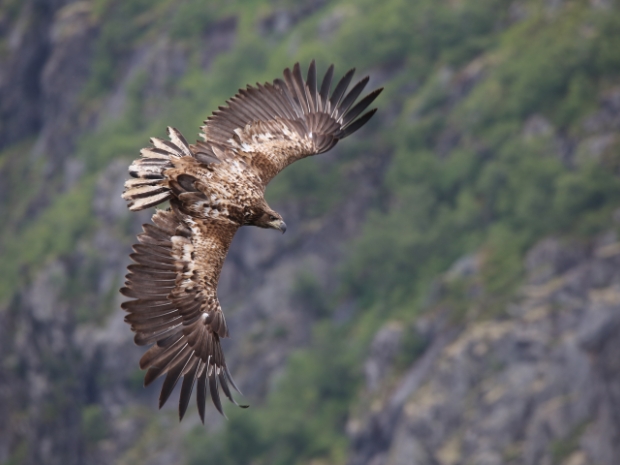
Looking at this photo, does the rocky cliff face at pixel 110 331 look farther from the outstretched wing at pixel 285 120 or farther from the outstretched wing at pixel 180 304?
the outstretched wing at pixel 180 304

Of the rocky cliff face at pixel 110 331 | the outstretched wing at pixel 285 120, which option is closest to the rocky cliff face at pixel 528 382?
the rocky cliff face at pixel 110 331

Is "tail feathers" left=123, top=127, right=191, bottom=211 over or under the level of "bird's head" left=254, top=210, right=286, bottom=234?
over

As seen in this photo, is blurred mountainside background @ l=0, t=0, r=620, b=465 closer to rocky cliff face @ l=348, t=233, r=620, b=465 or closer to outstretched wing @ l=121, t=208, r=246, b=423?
rocky cliff face @ l=348, t=233, r=620, b=465

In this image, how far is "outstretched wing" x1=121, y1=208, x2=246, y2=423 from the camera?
1423cm

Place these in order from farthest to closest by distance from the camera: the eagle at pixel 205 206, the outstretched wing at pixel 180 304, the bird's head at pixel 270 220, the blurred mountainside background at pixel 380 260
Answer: the blurred mountainside background at pixel 380 260, the bird's head at pixel 270 220, the eagle at pixel 205 206, the outstretched wing at pixel 180 304

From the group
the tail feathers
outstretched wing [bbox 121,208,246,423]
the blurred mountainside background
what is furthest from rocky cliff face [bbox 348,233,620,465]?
outstretched wing [bbox 121,208,246,423]

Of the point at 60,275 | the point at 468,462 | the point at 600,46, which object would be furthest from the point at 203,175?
the point at 60,275

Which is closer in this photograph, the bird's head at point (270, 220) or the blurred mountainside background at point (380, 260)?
the bird's head at point (270, 220)

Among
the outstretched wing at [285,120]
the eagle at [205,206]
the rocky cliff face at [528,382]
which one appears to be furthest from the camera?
the rocky cliff face at [528,382]

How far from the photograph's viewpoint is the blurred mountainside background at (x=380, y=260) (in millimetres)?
48531

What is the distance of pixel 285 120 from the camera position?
18281 mm

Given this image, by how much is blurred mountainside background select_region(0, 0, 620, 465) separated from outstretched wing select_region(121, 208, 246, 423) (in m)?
30.9

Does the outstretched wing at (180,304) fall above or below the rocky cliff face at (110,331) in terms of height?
below

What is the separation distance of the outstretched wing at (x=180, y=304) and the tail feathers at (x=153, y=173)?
76 cm
